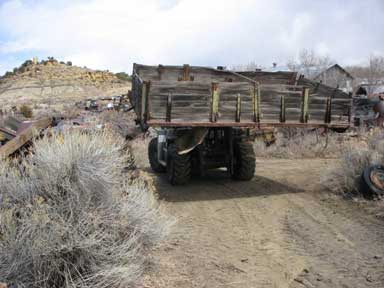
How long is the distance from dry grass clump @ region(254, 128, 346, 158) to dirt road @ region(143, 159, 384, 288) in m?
6.07

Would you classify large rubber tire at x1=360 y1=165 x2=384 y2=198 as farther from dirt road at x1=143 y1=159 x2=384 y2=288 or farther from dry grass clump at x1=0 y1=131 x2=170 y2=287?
dry grass clump at x1=0 y1=131 x2=170 y2=287

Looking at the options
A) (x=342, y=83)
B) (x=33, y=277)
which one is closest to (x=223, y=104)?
(x=33, y=277)

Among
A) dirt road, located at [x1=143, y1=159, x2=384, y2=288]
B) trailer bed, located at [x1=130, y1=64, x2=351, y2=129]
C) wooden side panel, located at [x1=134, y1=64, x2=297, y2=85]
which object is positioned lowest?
dirt road, located at [x1=143, y1=159, x2=384, y2=288]

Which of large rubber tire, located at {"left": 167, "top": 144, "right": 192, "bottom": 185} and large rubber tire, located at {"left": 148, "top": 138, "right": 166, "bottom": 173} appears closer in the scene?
large rubber tire, located at {"left": 167, "top": 144, "right": 192, "bottom": 185}

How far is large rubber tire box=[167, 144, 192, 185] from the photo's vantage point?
34.1ft

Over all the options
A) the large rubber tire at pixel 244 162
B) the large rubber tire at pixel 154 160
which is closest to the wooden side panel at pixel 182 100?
the large rubber tire at pixel 244 162

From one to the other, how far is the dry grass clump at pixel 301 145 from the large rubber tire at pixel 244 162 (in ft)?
18.0

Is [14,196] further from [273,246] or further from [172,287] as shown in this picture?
[273,246]

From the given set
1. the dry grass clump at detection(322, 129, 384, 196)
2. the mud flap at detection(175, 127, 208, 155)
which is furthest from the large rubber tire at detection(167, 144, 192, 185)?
the dry grass clump at detection(322, 129, 384, 196)

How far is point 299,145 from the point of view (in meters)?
17.0

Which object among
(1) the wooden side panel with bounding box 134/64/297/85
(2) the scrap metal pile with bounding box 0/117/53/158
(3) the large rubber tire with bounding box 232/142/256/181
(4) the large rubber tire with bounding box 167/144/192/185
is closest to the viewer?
(2) the scrap metal pile with bounding box 0/117/53/158

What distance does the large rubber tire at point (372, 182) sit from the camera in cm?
852

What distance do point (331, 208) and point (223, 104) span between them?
298 centimetres

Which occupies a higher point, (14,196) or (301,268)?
(14,196)
